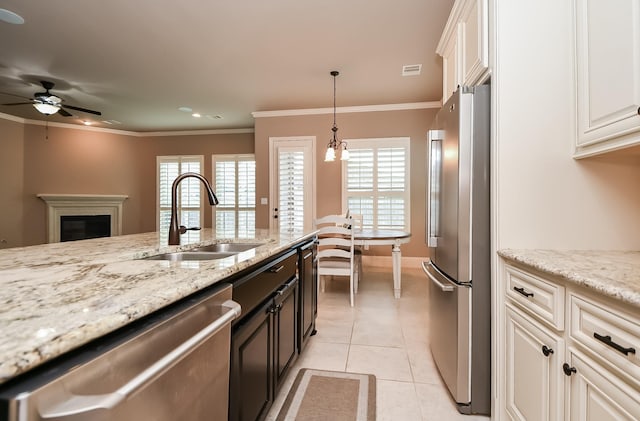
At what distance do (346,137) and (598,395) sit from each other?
4.72 m

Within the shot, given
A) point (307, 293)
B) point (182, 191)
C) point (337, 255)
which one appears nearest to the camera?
point (307, 293)

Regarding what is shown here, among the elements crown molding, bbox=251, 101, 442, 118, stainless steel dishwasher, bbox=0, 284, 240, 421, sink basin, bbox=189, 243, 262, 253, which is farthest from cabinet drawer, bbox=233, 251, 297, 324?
crown molding, bbox=251, 101, 442, 118

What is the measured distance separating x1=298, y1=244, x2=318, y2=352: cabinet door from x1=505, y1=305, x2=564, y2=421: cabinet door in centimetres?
119

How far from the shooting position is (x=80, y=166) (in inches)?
252

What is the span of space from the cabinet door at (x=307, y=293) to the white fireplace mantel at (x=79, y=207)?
6.08 m

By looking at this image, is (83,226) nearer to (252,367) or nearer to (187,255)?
(187,255)

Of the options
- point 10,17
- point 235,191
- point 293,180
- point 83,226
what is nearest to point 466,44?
point 293,180

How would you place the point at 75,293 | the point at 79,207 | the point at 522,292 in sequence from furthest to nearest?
the point at 79,207 < the point at 522,292 < the point at 75,293

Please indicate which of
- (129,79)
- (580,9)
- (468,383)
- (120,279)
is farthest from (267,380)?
(129,79)

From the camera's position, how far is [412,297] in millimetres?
3629

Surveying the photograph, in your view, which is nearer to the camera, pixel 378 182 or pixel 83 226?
pixel 378 182

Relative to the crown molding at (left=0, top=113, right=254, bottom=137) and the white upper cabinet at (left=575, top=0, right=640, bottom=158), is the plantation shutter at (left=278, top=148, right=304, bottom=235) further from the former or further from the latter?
the white upper cabinet at (left=575, top=0, right=640, bottom=158)

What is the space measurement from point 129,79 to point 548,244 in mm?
4936

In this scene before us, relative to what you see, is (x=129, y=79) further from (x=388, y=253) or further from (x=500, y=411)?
(x=500, y=411)
